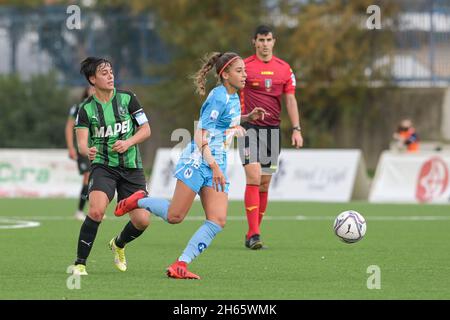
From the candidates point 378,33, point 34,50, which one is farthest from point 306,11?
point 34,50

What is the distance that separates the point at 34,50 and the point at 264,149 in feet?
77.6

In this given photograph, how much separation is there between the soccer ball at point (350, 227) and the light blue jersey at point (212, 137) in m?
2.16

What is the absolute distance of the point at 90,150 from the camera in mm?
10125

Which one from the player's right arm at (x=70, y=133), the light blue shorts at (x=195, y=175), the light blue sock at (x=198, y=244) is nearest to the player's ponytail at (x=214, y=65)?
the light blue shorts at (x=195, y=175)

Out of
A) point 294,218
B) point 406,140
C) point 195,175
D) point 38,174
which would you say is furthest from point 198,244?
point 406,140

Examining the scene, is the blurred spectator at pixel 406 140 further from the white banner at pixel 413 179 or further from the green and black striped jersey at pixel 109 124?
the green and black striped jersey at pixel 109 124

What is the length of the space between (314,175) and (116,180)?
43.6 ft

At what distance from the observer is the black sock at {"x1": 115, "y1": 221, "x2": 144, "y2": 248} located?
10.5m

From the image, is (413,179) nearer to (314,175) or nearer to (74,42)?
(314,175)

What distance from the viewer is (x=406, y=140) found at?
2802cm

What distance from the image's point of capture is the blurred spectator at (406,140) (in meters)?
27.4
